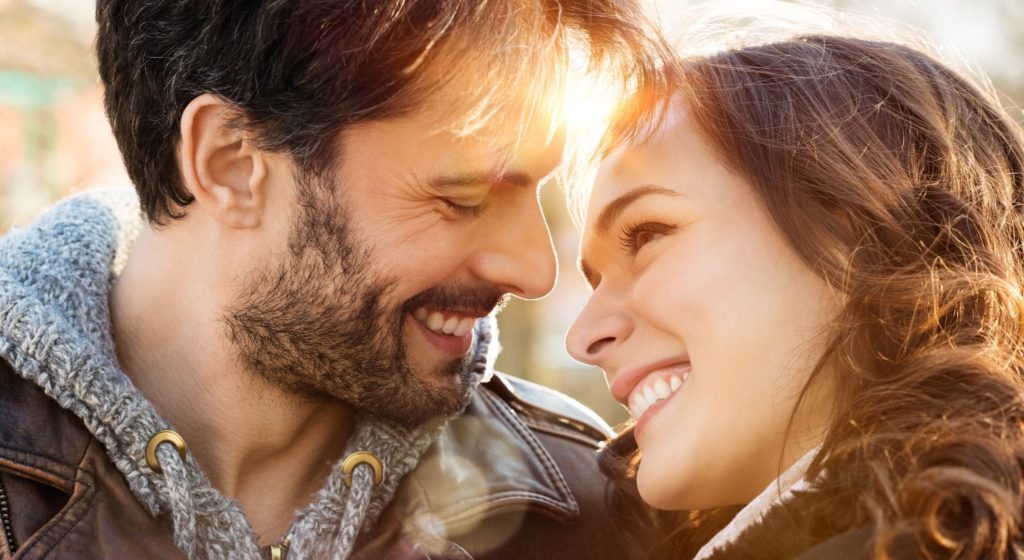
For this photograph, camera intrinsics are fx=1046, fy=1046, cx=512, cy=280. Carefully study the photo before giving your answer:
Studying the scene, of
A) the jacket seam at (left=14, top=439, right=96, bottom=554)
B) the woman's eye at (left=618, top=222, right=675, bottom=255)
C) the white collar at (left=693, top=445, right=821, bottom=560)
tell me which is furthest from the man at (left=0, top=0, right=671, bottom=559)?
the white collar at (left=693, top=445, right=821, bottom=560)

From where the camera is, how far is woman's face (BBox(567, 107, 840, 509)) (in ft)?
6.81

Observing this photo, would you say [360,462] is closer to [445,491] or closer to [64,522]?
[445,491]

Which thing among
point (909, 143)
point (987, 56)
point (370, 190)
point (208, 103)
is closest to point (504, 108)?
point (370, 190)

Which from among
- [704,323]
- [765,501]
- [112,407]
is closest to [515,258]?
[704,323]

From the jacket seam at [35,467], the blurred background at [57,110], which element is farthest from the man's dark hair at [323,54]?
the blurred background at [57,110]

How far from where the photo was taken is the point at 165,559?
2.07m

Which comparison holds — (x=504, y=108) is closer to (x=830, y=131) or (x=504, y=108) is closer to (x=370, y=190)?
(x=370, y=190)

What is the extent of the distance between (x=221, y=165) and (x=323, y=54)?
39cm

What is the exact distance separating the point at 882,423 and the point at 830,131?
2.03 ft

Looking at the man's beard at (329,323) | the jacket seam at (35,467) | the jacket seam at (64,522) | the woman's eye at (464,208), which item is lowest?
the jacket seam at (64,522)

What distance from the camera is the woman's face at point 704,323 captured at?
208 cm

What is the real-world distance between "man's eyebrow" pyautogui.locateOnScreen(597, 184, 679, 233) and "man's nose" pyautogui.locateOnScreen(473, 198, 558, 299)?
0.21m

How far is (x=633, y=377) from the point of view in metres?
2.37

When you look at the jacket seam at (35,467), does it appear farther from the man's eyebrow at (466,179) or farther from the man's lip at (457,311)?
the man's eyebrow at (466,179)
